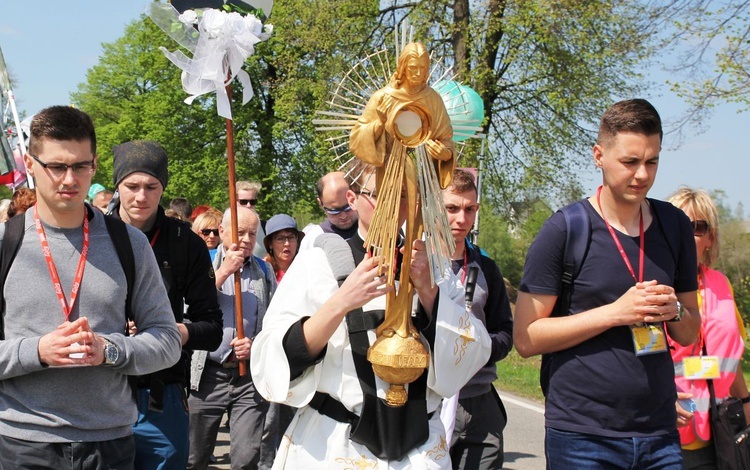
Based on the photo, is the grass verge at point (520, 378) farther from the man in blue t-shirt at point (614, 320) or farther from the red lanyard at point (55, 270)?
the red lanyard at point (55, 270)

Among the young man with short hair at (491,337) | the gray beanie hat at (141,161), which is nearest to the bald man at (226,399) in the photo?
the gray beanie hat at (141,161)

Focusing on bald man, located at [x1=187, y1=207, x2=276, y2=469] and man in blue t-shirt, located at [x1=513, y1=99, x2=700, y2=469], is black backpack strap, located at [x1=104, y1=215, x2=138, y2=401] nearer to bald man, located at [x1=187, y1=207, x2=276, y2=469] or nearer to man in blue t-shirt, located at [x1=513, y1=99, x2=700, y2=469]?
man in blue t-shirt, located at [x1=513, y1=99, x2=700, y2=469]

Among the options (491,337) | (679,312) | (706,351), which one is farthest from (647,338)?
(491,337)

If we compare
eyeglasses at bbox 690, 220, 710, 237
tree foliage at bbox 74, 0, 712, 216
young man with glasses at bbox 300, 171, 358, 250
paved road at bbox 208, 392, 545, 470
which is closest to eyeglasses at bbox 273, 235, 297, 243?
young man with glasses at bbox 300, 171, 358, 250

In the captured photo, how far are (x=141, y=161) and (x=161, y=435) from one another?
1.32 meters

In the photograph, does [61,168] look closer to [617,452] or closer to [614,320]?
[614,320]

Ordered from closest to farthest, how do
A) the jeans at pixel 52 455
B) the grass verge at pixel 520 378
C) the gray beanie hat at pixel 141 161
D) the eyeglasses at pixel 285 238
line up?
the jeans at pixel 52 455 → the gray beanie hat at pixel 141 161 → the eyeglasses at pixel 285 238 → the grass verge at pixel 520 378

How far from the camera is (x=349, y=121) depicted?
3.10 m

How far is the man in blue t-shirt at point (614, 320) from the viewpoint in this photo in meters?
3.30

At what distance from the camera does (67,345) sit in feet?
9.42

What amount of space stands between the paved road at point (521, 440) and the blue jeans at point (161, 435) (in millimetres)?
3616

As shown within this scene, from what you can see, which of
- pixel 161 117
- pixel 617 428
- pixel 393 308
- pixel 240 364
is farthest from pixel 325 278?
pixel 161 117

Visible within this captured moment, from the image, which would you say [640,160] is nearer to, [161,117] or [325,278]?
[325,278]

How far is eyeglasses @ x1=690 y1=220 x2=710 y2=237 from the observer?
430 centimetres
